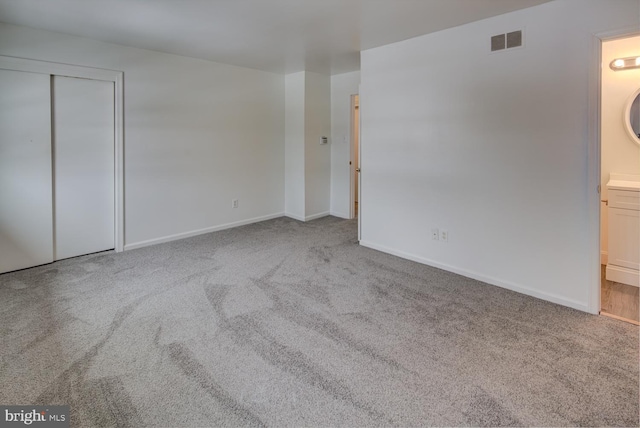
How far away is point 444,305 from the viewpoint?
109 inches

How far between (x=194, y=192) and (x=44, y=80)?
Answer: 2.01 metres

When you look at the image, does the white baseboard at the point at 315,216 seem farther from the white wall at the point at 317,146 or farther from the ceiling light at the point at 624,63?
the ceiling light at the point at 624,63

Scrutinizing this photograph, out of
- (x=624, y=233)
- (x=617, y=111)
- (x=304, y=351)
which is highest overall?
(x=617, y=111)

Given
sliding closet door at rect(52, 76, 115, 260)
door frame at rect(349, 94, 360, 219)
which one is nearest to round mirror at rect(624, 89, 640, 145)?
door frame at rect(349, 94, 360, 219)

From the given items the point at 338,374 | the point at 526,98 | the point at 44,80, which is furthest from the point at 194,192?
the point at 526,98

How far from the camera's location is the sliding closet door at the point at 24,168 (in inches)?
130

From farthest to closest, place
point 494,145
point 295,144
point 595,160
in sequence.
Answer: point 295,144, point 494,145, point 595,160

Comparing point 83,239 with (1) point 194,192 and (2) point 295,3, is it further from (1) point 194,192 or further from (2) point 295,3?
(2) point 295,3

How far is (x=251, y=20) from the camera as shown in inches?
123

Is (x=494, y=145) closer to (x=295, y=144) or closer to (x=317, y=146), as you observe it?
(x=317, y=146)

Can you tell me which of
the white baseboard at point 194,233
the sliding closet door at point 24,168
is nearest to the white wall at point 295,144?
the white baseboard at point 194,233

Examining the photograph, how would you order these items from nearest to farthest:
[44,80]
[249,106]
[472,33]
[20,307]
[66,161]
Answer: [20,307] < [472,33] < [44,80] < [66,161] < [249,106]

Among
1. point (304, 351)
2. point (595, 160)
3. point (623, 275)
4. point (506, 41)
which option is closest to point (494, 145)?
point (595, 160)

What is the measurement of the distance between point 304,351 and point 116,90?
3755mm
